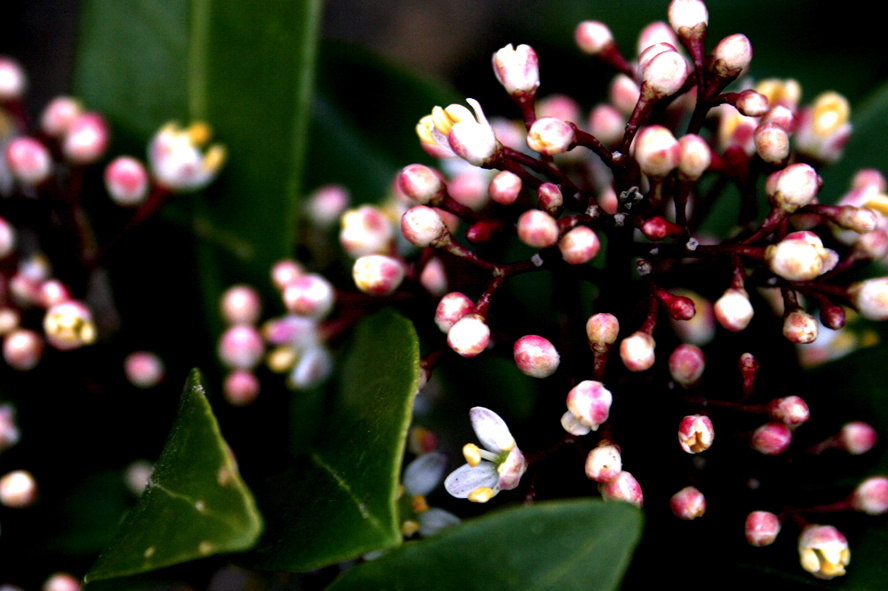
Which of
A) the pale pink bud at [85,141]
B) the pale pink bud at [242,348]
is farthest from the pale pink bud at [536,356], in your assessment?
the pale pink bud at [85,141]

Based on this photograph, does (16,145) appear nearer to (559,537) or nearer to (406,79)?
(406,79)

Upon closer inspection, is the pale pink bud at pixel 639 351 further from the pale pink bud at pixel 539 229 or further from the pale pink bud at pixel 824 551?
the pale pink bud at pixel 824 551

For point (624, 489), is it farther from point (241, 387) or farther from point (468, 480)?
point (241, 387)

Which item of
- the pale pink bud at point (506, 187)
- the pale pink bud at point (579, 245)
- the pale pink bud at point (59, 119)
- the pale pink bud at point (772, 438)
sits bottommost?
the pale pink bud at point (772, 438)

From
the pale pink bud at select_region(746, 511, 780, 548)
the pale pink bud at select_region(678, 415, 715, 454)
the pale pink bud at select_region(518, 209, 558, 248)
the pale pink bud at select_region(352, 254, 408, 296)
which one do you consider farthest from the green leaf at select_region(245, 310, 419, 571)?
the pale pink bud at select_region(746, 511, 780, 548)

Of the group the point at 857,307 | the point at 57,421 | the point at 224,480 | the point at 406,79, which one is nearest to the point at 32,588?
the point at 57,421

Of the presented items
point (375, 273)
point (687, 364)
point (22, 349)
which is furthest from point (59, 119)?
point (687, 364)
